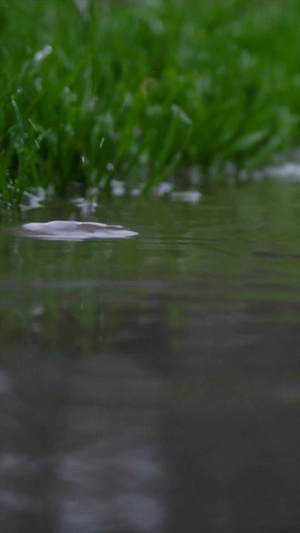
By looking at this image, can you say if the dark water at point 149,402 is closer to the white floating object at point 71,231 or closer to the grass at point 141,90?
the white floating object at point 71,231

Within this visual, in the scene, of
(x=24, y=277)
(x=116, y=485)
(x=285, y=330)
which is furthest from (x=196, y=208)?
(x=116, y=485)

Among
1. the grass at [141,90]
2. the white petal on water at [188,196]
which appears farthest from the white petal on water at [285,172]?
the white petal on water at [188,196]

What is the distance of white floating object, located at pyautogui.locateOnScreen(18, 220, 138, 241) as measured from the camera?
67.6 inches

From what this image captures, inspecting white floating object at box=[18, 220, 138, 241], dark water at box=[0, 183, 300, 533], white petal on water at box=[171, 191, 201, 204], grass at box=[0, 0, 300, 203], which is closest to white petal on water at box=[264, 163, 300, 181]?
grass at box=[0, 0, 300, 203]

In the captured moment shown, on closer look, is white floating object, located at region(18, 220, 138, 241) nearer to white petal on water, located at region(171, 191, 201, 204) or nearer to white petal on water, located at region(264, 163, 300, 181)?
white petal on water, located at region(171, 191, 201, 204)

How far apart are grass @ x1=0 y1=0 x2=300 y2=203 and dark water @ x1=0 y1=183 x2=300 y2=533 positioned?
33.6 inches

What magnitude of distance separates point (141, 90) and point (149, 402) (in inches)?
73.6

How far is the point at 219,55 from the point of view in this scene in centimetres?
402

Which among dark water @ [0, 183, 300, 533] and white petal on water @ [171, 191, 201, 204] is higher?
white petal on water @ [171, 191, 201, 204]

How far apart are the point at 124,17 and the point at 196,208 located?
215 centimetres

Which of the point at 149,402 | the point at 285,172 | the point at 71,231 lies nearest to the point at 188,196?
the point at 71,231

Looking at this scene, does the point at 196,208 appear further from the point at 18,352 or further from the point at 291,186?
the point at 18,352

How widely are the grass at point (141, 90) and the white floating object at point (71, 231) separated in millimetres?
287

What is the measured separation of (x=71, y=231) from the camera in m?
1.77
